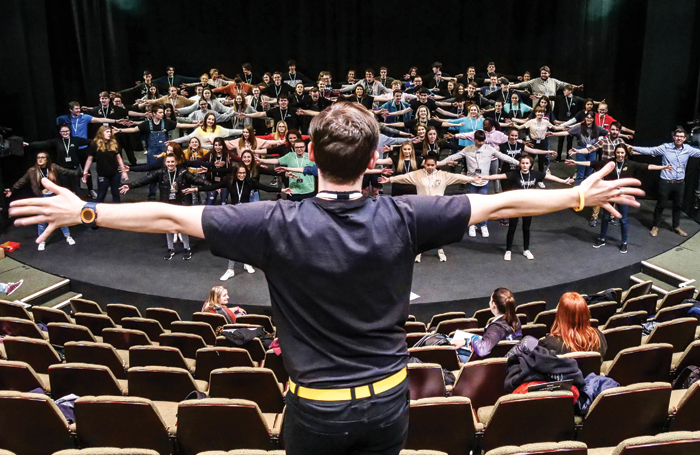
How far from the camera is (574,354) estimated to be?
401 centimetres

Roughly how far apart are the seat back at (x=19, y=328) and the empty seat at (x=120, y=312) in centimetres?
116

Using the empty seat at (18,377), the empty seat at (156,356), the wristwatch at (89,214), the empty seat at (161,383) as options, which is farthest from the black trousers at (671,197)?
the wristwatch at (89,214)

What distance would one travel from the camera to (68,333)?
216 inches

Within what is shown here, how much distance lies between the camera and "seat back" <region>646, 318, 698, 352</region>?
4.87 m

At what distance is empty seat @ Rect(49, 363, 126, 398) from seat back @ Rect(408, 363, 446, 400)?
1749 millimetres

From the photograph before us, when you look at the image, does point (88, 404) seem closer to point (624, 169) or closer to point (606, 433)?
point (606, 433)

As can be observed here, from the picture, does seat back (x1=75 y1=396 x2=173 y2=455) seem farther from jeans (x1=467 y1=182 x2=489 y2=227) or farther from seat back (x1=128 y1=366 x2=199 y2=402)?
jeans (x1=467 y1=182 x2=489 y2=227)

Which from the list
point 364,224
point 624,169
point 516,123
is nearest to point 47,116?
point 516,123

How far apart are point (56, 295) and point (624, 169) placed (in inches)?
299

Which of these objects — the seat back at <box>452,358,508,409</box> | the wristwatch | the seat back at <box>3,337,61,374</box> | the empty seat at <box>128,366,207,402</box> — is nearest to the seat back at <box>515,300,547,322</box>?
the seat back at <box>452,358,508,409</box>

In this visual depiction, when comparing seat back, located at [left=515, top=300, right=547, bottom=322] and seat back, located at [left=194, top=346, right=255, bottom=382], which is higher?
seat back, located at [left=194, top=346, right=255, bottom=382]

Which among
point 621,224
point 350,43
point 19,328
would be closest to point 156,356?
point 19,328

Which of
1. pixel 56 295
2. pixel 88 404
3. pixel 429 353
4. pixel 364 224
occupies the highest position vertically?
pixel 364 224

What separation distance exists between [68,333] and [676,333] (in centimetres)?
467
